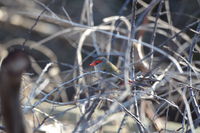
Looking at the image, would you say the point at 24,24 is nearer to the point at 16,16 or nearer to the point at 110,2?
the point at 16,16

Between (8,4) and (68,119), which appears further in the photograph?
(8,4)

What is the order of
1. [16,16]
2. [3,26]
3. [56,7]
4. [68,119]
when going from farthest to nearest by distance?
[56,7] < [3,26] < [16,16] < [68,119]

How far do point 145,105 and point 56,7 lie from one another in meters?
3.89

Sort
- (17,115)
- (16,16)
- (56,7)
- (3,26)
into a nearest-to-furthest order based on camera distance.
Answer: (17,115), (16,16), (3,26), (56,7)

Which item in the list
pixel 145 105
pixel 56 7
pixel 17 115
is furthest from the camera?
pixel 56 7

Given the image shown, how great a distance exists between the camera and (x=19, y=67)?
748 millimetres

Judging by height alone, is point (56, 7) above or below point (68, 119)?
above

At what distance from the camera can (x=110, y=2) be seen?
6387 millimetres

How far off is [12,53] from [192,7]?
207 inches

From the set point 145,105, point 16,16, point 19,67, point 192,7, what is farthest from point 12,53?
point 192,7

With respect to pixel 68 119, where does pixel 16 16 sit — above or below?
above

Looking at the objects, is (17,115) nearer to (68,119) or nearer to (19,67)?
(19,67)

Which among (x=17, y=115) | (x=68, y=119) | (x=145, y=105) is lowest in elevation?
(x=68, y=119)

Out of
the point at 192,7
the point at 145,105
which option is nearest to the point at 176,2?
the point at 192,7
